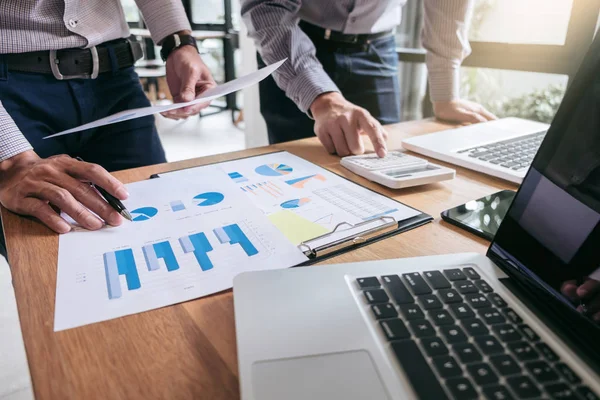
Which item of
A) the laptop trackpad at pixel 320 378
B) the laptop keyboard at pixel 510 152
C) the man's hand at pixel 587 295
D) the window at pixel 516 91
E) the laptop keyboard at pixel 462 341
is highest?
the man's hand at pixel 587 295

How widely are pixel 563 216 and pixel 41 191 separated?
1.92 feet

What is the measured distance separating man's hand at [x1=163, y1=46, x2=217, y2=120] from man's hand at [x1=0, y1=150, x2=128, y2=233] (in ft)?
0.84

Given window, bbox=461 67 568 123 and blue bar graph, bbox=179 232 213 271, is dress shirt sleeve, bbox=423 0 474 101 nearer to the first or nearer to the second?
window, bbox=461 67 568 123

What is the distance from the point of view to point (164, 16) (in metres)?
0.87

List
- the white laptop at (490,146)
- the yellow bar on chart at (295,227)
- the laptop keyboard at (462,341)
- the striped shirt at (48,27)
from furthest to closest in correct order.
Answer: the white laptop at (490,146)
the striped shirt at (48,27)
the yellow bar on chart at (295,227)
the laptop keyboard at (462,341)

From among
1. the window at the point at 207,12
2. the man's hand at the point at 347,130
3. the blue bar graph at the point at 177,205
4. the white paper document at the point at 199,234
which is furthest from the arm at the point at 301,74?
the window at the point at 207,12

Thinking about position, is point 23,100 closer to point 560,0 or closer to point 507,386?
point 507,386

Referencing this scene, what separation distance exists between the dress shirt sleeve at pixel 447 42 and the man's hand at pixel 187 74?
1.98 ft

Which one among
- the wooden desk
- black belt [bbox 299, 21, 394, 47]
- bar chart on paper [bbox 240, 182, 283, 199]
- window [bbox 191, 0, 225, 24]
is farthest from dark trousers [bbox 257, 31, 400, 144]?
window [bbox 191, 0, 225, 24]

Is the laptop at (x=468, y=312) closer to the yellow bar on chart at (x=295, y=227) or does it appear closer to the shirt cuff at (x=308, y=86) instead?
the yellow bar on chart at (x=295, y=227)

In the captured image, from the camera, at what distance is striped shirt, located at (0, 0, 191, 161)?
596mm

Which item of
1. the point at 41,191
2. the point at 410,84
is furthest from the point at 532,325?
the point at 410,84

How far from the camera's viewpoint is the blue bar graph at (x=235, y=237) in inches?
18.1

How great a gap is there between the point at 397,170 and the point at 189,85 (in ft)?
1.37
